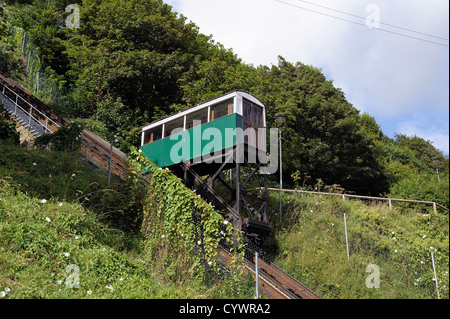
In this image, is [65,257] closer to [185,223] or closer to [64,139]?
[185,223]

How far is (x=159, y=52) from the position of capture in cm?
2489

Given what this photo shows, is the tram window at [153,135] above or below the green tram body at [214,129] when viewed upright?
above

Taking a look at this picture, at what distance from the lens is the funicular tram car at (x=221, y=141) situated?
14.1 m

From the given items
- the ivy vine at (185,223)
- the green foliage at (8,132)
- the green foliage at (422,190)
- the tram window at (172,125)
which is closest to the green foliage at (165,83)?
the green foliage at (422,190)

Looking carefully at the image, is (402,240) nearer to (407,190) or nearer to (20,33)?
(407,190)

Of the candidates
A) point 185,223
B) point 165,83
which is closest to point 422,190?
point 165,83

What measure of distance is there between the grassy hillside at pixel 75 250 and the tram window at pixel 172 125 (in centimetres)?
483

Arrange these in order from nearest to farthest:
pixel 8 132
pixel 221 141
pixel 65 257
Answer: pixel 65 257, pixel 221 141, pixel 8 132

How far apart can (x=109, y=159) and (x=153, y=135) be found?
3208 mm

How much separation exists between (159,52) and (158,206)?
1568 centimetres

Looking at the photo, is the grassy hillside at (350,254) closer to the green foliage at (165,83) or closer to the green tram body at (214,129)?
the green tram body at (214,129)

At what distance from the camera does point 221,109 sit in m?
14.8

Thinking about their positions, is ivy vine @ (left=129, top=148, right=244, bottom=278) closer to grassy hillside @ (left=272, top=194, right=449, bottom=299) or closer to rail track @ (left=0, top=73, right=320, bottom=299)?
rail track @ (left=0, top=73, right=320, bottom=299)
